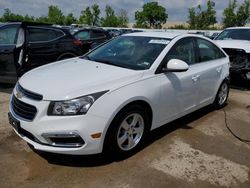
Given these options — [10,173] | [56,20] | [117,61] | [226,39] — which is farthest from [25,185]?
[56,20]

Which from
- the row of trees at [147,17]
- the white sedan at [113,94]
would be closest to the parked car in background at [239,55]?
the white sedan at [113,94]

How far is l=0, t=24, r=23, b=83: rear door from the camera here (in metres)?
6.36

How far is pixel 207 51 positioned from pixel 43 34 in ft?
13.1

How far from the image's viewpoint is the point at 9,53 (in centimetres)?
661

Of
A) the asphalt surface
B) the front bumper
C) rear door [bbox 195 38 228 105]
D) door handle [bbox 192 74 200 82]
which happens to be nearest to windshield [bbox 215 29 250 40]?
rear door [bbox 195 38 228 105]

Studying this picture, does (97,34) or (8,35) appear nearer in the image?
(8,35)

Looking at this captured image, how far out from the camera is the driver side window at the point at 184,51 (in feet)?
15.0

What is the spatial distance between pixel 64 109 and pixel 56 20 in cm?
6254

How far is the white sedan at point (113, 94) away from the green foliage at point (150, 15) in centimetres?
6716

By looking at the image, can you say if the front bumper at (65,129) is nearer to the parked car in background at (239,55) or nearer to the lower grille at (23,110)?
the lower grille at (23,110)

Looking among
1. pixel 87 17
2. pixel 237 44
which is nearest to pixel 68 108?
pixel 237 44

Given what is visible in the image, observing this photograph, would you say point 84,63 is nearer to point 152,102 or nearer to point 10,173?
point 152,102

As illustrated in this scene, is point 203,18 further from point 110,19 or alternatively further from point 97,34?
point 97,34

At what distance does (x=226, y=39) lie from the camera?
375 inches
